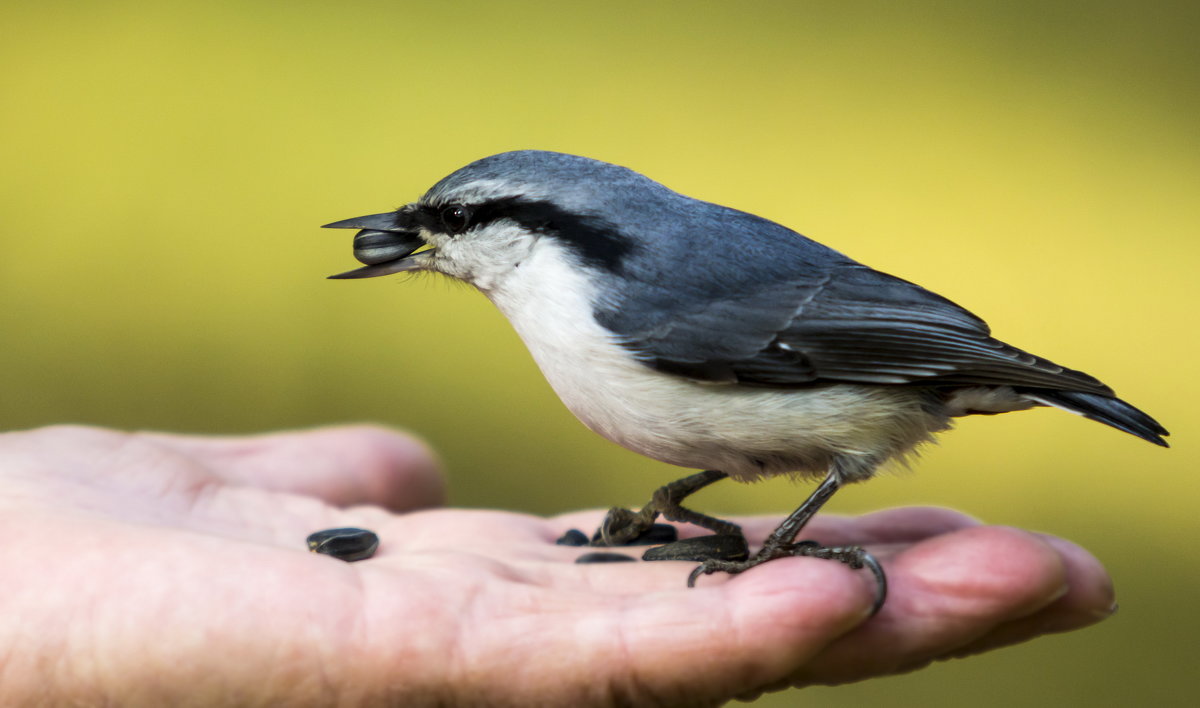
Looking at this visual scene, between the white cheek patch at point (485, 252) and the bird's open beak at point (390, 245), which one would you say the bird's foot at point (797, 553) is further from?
the bird's open beak at point (390, 245)

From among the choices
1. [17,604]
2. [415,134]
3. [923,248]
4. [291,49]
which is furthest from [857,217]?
[17,604]

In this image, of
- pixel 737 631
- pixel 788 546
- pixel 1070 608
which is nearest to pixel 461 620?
pixel 737 631

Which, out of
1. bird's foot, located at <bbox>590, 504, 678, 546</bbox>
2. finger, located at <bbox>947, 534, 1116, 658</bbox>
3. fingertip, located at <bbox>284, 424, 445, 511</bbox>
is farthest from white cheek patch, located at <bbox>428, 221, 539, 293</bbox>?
fingertip, located at <bbox>284, 424, 445, 511</bbox>

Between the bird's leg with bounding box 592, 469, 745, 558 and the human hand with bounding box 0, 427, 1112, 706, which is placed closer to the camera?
the human hand with bounding box 0, 427, 1112, 706

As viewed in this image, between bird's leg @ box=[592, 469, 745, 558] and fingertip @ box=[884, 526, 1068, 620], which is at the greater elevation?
fingertip @ box=[884, 526, 1068, 620]

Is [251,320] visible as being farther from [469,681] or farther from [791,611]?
[791,611]

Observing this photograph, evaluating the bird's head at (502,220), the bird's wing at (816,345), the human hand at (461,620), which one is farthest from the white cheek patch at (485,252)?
the human hand at (461,620)

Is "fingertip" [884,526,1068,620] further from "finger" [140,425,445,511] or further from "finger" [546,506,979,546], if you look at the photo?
"finger" [140,425,445,511]

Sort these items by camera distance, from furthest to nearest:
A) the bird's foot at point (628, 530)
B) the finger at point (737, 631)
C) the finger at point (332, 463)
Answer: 1. the finger at point (332, 463)
2. the bird's foot at point (628, 530)
3. the finger at point (737, 631)
